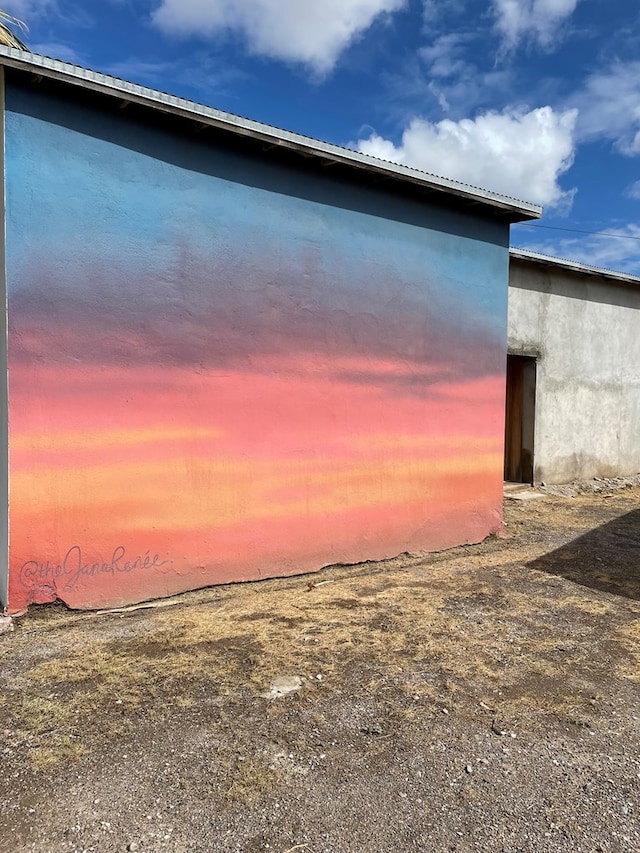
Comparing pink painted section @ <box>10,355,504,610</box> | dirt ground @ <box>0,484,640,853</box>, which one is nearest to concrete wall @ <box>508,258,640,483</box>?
pink painted section @ <box>10,355,504,610</box>

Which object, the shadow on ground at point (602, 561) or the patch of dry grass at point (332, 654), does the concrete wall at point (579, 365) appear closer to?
the shadow on ground at point (602, 561)

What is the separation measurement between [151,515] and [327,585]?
6.22 feet

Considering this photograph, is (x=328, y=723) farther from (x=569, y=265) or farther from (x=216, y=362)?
(x=569, y=265)

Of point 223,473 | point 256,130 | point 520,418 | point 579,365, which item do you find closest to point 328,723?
point 223,473

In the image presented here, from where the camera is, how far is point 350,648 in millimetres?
4305

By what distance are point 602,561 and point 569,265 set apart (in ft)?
20.2

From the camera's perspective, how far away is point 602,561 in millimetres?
6715

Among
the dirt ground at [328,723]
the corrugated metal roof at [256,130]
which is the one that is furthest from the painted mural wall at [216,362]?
the dirt ground at [328,723]

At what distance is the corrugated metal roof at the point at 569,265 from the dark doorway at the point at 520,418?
5.63ft

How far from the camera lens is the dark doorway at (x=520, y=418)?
10.8m

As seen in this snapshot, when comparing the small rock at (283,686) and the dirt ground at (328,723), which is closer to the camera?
the dirt ground at (328,723)
